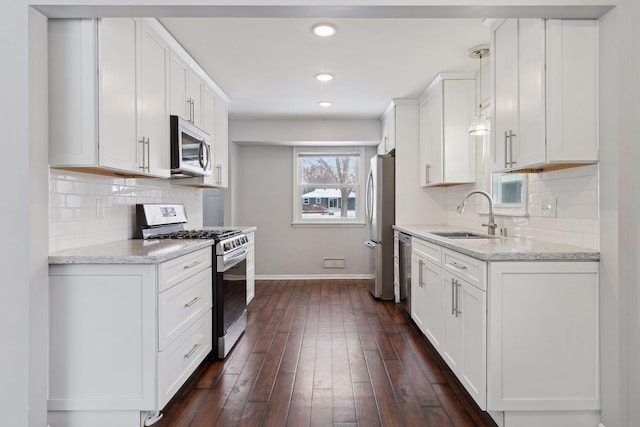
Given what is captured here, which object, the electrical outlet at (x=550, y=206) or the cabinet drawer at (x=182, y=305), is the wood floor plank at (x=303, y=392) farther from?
the electrical outlet at (x=550, y=206)

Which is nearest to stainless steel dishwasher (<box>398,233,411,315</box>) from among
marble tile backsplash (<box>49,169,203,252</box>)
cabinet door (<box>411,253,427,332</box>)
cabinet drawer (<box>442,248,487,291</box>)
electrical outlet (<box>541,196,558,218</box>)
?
cabinet door (<box>411,253,427,332</box>)

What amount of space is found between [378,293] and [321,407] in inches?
104

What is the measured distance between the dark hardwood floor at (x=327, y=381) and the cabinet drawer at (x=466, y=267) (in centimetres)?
73

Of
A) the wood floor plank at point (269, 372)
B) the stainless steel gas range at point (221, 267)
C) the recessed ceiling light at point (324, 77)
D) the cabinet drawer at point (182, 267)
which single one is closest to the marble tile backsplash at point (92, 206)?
the stainless steel gas range at point (221, 267)

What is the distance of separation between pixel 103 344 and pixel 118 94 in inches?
53.8

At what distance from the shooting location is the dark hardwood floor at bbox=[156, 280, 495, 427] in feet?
6.89

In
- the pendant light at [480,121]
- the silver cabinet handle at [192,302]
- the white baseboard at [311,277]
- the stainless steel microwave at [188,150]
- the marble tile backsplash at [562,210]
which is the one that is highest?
the pendant light at [480,121]

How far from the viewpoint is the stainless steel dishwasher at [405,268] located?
3805 millimetres

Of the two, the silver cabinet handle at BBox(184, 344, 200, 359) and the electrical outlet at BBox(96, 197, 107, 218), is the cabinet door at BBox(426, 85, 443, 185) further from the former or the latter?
the electrical outlet at BBox(96, 197, 107, 218)

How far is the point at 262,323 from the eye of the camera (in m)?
3.79

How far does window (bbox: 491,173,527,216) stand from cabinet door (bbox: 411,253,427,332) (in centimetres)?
79

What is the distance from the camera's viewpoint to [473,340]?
211 cm

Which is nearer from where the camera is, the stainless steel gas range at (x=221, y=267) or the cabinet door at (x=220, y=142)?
the stainless steel gas range at (x=221, y=267)
